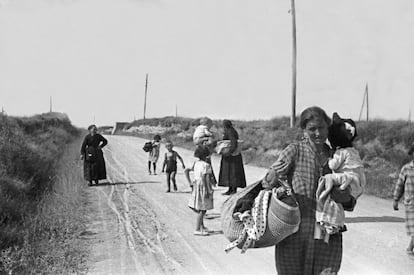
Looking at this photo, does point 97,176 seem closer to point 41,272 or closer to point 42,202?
point 42,202

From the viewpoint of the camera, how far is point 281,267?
3.81 meters

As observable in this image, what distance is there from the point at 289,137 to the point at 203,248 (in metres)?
20.4

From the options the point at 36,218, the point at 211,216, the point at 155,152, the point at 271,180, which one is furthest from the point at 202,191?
the point at 155,152

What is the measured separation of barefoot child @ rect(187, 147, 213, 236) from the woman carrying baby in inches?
182

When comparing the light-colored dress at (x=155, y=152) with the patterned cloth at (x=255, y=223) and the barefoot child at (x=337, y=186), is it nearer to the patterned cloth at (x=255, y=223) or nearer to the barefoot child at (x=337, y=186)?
the patterned cloth at (x=255, y=223)

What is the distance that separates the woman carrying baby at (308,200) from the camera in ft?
12.2

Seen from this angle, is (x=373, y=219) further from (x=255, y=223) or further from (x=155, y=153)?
(x=155, y=153)

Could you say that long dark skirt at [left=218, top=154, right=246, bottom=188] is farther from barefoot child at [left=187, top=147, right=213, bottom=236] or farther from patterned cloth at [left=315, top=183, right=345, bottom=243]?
patterned cloth at [left=315, top=183, right=345, bottom=243]

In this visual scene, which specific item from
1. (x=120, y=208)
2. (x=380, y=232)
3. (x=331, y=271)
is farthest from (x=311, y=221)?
(x=120, y=208)

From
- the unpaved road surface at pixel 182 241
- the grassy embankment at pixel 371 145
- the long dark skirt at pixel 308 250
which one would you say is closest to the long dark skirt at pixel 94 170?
the unpaved road surface at pixel 182 241

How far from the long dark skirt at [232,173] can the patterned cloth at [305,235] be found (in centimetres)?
859

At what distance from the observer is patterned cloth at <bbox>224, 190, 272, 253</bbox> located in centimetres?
367

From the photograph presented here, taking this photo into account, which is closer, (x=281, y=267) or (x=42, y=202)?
(x=281, y=267)

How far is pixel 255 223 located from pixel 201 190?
4.78m
